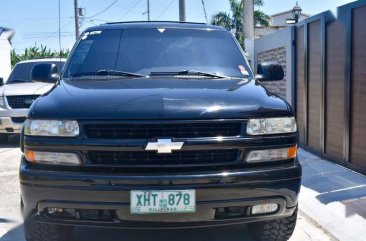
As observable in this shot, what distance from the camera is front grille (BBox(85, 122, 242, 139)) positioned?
10.7 feet

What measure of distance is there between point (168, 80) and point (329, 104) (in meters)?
3.89

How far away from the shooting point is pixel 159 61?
4465 millimetres

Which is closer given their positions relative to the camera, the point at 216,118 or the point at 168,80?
the point at 216,118

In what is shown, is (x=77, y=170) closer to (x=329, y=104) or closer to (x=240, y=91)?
(x=240, y=91)

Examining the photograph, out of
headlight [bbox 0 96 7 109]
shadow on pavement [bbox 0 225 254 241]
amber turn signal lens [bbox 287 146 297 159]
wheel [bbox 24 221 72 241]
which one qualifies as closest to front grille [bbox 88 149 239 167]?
amber turn signal lens [bbox 287 146 297 159]

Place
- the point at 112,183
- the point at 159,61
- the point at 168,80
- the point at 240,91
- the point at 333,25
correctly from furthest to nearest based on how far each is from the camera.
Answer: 1. the point at 333,25
2. the point at 159,61
3. the point at 168,80
4. the point at 240,91
5. the point at 112,183

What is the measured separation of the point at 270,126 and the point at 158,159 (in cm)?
79

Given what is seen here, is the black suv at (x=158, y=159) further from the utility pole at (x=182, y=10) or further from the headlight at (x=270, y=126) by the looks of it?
the utility pole at (x=182, y=10)

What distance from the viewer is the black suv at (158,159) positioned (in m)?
3.23

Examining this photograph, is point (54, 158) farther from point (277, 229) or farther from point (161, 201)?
point (277, 229)

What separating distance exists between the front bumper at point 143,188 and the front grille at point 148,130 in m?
0.25

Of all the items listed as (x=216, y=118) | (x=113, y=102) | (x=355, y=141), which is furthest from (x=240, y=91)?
(x=355, y=141)

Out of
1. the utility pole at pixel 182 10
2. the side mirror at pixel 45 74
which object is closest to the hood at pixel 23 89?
the side mirror at pixel 45 74

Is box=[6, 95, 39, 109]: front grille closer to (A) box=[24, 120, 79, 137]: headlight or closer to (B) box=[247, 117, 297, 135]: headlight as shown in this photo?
(A) box=[24, 120, 79, 137]: headlight
